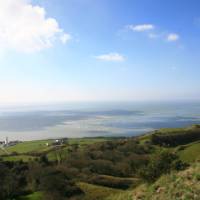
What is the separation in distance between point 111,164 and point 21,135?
8738 cm

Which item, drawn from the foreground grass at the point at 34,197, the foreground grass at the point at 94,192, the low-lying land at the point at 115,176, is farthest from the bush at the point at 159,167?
the foreground grass at the point at 34,197

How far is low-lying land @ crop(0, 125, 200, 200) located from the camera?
42.3ft

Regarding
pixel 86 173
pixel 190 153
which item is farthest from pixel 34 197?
pixel 190 153

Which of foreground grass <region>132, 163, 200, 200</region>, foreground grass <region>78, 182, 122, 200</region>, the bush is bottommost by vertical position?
foreground grass <region>78, 182, 122, 200</region>

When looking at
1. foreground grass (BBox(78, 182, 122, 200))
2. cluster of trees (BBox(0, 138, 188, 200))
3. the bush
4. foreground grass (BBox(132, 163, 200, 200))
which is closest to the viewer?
foreground grass (BBox(132, 163, 200, 200))

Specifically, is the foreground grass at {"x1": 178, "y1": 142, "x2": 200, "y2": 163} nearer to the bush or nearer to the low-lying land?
the low-lying land

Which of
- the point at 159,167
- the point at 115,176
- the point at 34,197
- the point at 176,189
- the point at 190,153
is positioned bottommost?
the point at 115,176

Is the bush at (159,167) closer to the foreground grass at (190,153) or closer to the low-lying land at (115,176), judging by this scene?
the low-lying land at (115,176)

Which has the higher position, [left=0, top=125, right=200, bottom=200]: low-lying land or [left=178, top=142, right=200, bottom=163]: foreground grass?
[left=0, top=125, right=200, bottom=200]: low-lying land

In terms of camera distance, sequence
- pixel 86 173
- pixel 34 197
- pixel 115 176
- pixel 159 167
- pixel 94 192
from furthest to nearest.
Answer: pixel 115 176 < pixel 86 173 < pixel 34 197 < pixel 94 192 < pixel 159 167

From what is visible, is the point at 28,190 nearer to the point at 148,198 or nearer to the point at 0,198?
the point at 0,198

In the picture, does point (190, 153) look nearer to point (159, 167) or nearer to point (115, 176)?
point (115, 176)

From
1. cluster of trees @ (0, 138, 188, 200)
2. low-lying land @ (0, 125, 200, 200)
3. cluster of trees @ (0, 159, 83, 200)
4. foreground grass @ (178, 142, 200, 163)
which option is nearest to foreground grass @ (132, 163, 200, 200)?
low-lying land @ (0, 125, 200, 200)

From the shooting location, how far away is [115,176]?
4269cm
